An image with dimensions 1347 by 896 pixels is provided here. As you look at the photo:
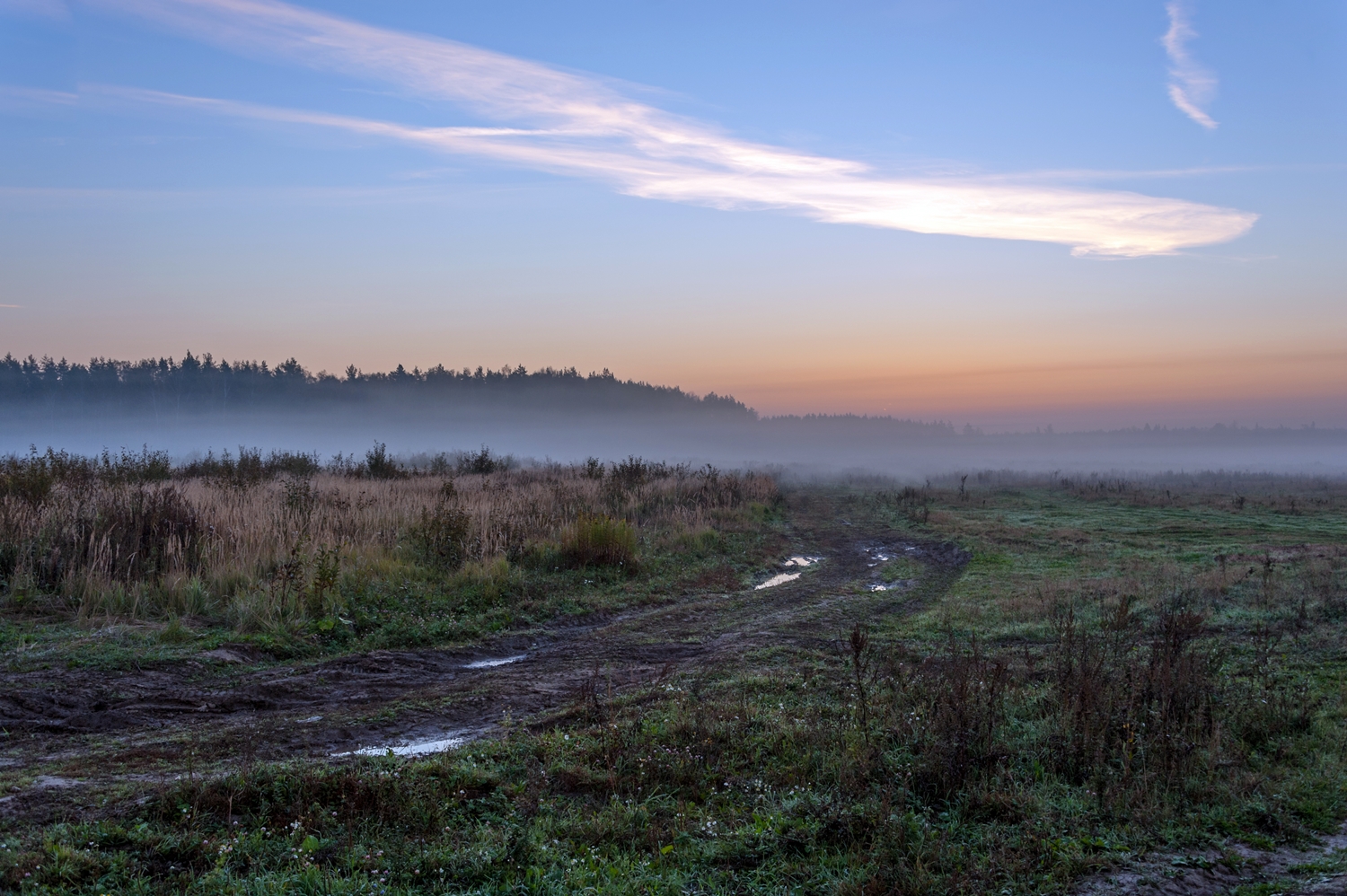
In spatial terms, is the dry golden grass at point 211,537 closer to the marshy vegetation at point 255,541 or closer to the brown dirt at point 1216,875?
the marshy vegetation at point 255,541

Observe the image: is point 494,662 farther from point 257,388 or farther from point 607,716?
point 257,388

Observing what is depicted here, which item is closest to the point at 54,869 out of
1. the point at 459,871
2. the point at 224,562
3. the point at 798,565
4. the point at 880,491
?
the point at 459,871

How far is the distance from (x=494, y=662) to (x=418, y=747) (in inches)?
132

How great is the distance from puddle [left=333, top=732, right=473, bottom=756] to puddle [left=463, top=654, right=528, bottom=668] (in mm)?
2848

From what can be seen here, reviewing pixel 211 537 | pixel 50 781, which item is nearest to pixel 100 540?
pixel 211 537

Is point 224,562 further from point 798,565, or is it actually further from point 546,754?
point 798,565

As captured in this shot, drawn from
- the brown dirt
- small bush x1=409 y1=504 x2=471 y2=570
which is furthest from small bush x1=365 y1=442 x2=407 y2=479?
the brown dirt

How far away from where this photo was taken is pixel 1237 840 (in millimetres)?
4367

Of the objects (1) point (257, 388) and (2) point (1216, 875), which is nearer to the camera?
(2) point (1216, 875)

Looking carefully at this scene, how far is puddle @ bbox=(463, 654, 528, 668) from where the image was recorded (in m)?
9.03

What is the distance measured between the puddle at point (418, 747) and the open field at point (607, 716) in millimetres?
96

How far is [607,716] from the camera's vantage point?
6.37 metres

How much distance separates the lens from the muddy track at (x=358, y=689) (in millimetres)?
5898

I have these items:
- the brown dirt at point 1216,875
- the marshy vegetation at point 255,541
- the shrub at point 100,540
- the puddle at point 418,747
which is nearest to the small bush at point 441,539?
the marshy vegetation at point 255,541
